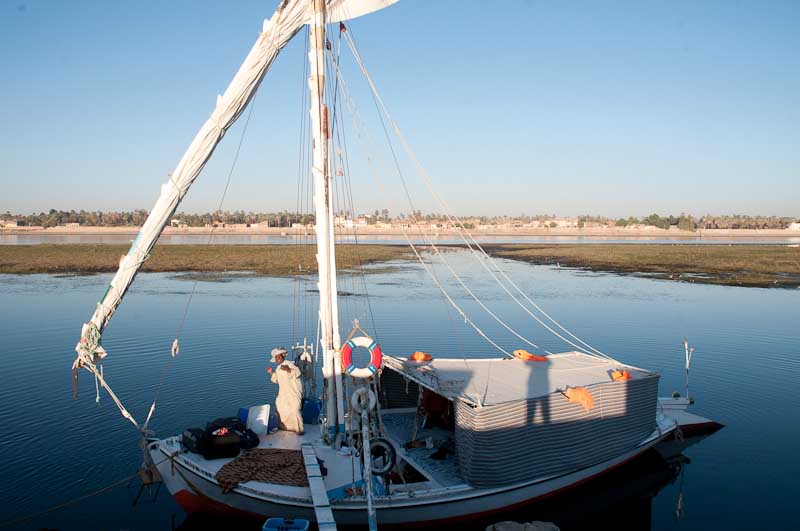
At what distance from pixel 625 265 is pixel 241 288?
137ft

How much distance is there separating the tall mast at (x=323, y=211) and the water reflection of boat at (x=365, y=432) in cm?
3

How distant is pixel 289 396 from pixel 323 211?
401 cm

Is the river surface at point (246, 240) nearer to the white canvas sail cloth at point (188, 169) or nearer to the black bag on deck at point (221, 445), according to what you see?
the black bag on deck at point (221, 445)

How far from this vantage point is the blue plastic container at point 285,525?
9.95 metres

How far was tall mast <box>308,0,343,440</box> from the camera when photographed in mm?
12305

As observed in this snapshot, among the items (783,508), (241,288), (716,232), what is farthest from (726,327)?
(716,232)

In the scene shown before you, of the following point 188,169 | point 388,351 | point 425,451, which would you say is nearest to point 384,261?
point 388,351

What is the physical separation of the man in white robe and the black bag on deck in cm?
141

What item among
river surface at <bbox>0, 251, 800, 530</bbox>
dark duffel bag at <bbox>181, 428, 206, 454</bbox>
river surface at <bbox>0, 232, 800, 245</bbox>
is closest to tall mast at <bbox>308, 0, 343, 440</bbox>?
dark duffel bag at <bbox>181, 428, 206, 454</bbox>

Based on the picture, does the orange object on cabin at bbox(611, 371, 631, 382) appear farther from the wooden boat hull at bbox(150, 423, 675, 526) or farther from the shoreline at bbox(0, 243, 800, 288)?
the shoreline at bbox(0, 243, 800, 288)

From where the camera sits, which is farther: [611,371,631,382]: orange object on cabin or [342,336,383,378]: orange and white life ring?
[611,371,631,382]: orange object on cabin

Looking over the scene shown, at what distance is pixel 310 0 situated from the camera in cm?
1184

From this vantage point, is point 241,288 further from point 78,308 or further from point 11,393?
point 11,393

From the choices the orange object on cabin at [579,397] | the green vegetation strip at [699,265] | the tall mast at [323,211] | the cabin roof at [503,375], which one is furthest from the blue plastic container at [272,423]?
the green vegetation strip at [699,265]
